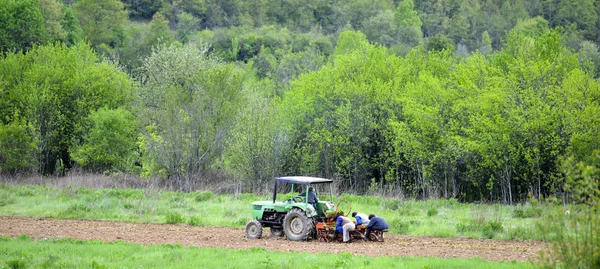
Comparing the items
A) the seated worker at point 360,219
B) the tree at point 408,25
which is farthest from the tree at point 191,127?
the tree at point 408,25

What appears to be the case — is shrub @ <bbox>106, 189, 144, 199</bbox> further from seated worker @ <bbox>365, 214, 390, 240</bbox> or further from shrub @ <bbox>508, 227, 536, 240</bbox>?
shrub @ <bbox>508, 227, 536, 240</bbox>

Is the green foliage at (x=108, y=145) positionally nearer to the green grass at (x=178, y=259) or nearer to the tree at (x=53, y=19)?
the tree at (x=53, y=19)

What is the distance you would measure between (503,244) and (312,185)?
20.4 feet

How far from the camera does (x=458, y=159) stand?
3750 cm

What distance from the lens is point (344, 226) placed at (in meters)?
18.1

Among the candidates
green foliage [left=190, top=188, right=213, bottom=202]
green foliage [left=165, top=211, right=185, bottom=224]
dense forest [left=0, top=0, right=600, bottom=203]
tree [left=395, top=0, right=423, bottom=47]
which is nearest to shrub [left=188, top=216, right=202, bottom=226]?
green foliage [left=165, top=211, right=185, bottom=224]

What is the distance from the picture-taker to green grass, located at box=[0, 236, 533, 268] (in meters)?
13.5

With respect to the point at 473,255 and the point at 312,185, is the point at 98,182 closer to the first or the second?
the point at 312,185

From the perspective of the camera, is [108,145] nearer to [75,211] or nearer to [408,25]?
[75,211]

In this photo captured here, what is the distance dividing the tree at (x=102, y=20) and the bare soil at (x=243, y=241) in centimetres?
7227

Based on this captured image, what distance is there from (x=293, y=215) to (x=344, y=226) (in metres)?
1.68

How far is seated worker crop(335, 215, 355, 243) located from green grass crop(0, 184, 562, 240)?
3.20 meters

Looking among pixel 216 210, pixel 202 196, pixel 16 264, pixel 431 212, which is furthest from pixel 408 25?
pixel 16 264

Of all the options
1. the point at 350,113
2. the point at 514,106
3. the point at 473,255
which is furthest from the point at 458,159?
the point at 473,255
